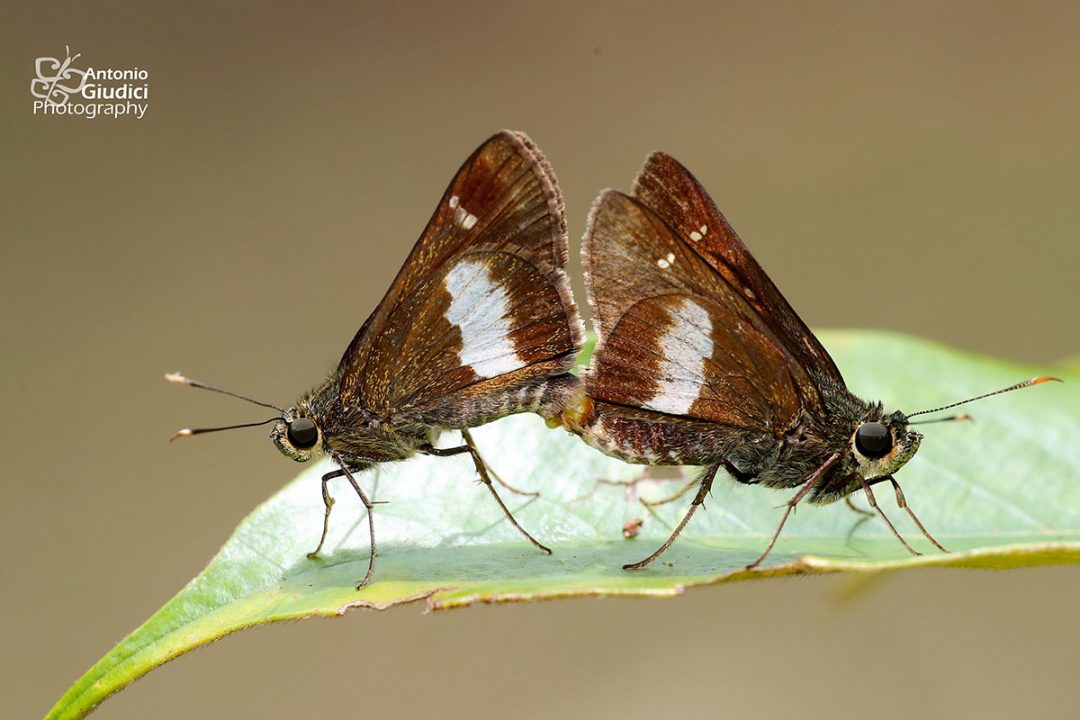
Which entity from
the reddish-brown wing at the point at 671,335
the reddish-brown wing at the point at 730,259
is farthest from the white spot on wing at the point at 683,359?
A: the reddish-brown wing at the point at 730,259

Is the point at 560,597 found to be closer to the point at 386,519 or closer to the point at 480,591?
the point at 480,591

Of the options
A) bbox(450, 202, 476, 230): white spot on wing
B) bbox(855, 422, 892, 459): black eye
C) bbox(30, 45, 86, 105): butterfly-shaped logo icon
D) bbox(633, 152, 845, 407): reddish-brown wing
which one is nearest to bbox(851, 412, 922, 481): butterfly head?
A: bbox(855, 422, 892, 459): black eye

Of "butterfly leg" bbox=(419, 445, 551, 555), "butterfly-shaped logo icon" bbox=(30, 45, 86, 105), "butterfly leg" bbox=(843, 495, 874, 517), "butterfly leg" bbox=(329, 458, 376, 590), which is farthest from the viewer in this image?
"butterfly-shaped logo icon" bbox=(30, 45, 86, 105)

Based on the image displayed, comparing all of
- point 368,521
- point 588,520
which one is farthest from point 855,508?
point 368,521

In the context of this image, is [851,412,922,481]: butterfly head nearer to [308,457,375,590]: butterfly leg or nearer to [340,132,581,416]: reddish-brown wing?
[340,132,581,416]: reddish-brown wing

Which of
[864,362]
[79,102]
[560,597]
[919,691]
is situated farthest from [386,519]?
[79,102]

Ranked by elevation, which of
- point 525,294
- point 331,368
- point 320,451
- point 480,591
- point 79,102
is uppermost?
point 79,102

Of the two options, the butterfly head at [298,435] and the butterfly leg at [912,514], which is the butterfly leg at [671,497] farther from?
the butterfly head at [298,435]
